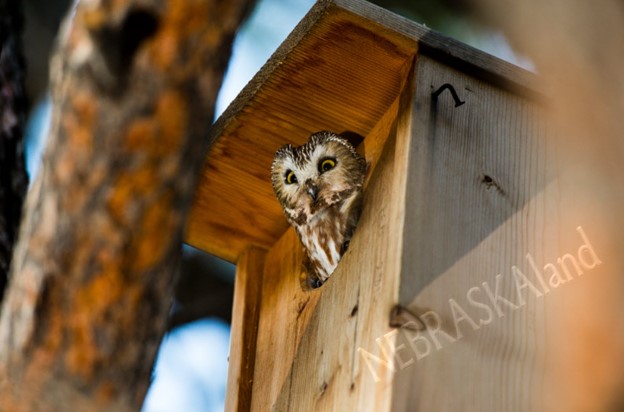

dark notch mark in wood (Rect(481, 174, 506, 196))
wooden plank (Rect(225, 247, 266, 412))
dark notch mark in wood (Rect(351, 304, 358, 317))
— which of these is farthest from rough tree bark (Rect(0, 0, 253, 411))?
wooden plank (Rect(225, 247, 266, 412))

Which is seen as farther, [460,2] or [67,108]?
[460,2]

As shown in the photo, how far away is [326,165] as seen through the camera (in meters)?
4.00

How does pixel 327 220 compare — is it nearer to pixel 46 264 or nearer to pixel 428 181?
pixel 428 181

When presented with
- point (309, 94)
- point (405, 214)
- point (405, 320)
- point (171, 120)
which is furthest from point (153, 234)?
point (309, 94)

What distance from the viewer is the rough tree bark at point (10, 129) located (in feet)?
11.6

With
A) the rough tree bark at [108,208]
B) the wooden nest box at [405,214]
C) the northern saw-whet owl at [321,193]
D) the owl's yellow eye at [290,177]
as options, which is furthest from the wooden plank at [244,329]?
the rough tree bark at [108,208]

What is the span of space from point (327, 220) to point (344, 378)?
0.89 meters

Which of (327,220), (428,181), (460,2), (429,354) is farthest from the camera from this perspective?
(460,2)

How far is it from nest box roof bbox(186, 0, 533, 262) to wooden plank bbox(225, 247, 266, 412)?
0.09m

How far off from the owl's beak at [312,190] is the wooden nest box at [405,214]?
197mm

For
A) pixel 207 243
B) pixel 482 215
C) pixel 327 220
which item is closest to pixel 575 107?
pixel 482 215

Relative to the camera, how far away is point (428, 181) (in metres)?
3.06

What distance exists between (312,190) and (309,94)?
0.54 m

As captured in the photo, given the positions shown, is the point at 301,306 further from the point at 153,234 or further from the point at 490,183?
the point at 153,234
